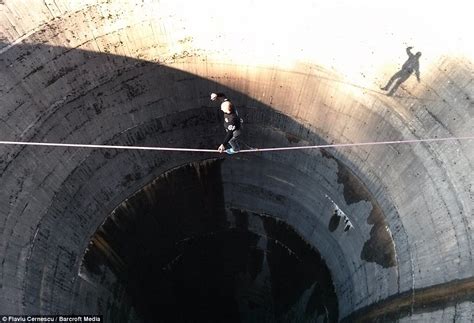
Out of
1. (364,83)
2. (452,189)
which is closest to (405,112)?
(364,83)

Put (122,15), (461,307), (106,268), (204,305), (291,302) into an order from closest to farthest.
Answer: (461,307)
(122,15)
(106,268)
(291,302)
(204,305)

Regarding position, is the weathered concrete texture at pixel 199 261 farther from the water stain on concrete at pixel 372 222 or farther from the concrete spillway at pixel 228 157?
the water stain on concrete at pixel 372 222

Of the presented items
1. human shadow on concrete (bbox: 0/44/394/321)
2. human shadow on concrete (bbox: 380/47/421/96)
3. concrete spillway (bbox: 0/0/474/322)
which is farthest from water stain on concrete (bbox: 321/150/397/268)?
human shadow on concrete (bbox: 380/47/421/96)

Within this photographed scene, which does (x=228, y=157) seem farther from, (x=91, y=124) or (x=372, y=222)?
(x=372, y=222)

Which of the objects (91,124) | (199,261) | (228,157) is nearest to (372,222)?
(228,157)

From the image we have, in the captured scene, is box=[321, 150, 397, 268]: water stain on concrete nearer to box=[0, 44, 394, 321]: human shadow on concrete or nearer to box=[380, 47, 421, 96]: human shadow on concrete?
box=[0, 44, 394, 321]: human shadow on concrete

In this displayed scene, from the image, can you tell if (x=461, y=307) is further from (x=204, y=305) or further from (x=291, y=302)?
(x=204, y=305)
